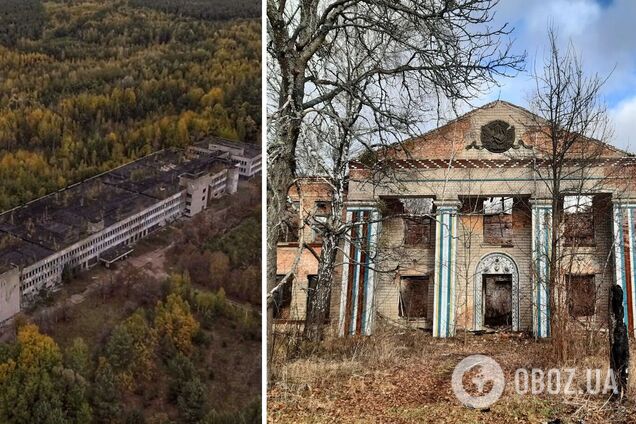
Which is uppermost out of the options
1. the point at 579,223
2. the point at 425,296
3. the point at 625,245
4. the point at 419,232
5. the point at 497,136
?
the point at 497,136

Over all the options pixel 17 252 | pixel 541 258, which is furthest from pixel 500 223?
pixel 17 252

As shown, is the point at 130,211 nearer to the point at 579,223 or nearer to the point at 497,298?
the point at 579,223

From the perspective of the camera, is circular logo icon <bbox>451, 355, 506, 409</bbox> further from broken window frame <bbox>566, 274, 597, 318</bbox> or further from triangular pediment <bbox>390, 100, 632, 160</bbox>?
triangular pediment <bbox>390, 100, 632, 160</bbox>

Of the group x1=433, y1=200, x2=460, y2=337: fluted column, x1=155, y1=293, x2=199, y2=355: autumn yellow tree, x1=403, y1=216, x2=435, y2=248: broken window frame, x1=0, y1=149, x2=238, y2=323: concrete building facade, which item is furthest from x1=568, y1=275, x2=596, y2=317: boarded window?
x1=155, y1=293, x2=199, y2=355: autumn yellow tree

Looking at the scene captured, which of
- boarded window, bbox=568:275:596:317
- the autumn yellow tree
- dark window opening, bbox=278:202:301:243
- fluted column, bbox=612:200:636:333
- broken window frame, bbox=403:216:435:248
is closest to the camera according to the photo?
the autumn yellow tree

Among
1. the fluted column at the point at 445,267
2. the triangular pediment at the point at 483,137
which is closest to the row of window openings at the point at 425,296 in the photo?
the fluted column at the point at 445,267

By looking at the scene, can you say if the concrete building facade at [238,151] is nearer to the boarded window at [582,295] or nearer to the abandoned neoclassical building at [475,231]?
the boarded window at [582,295]
